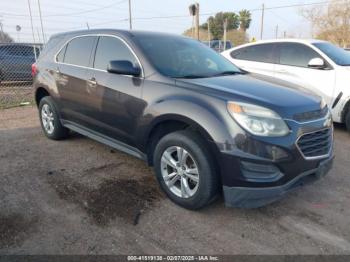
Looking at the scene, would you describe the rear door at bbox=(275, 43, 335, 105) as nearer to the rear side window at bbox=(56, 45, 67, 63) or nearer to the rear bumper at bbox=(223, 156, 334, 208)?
the rear bumper at bbox=(223, 156, 334, 208)

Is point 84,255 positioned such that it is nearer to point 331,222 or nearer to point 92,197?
point 92,197

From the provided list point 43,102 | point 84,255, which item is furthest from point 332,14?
point 84,255

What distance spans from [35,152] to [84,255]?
2674 mm

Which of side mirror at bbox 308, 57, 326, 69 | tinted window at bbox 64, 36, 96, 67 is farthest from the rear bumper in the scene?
side mirror at bbox 308, 57, 326, 69

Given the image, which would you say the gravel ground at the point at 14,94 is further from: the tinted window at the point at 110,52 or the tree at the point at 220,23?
the tree at the point at 220,23

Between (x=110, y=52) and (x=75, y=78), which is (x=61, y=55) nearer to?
(x=75, y=78)

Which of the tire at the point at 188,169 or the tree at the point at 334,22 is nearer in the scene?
the tire at the point at 188,169

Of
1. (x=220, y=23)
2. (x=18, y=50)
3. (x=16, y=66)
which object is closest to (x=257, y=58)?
(x=16, y=66)

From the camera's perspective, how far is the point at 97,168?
4066mm

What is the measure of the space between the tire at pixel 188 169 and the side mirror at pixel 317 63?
151 inches

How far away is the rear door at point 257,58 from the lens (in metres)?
6.45

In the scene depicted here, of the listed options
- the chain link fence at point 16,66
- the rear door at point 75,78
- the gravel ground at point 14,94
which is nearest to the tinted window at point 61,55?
the rear door at point 75,78

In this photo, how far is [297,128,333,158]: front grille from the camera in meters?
2.76

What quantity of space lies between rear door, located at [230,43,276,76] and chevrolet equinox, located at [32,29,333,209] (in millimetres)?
2550
